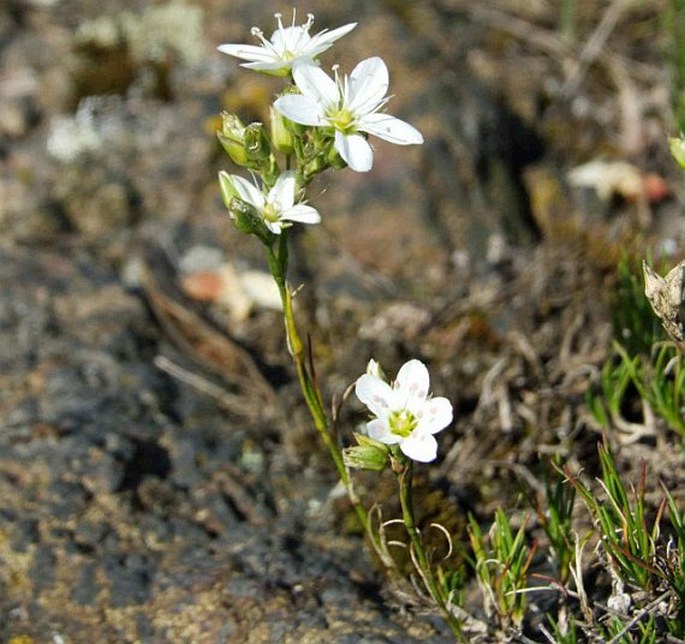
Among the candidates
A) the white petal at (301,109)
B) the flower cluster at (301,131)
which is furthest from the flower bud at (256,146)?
the white petal at (301,109)

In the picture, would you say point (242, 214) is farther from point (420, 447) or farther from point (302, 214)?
point (420, 447)

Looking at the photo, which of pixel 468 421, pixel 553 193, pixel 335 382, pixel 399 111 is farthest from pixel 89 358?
pixel 553 193

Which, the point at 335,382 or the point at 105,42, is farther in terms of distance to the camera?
the point at 105,42

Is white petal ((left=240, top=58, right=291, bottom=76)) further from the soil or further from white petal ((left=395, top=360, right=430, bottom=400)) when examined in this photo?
the soil

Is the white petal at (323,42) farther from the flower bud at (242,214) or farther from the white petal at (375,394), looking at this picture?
the white petal at (375,394)

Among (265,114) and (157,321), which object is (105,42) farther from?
(157,321)

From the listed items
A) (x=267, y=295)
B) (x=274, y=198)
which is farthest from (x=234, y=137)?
(x=267, y=295)
